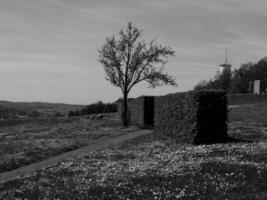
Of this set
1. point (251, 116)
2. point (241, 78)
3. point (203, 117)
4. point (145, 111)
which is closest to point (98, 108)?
point (241, 78)

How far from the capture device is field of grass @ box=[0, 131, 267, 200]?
12156 mm

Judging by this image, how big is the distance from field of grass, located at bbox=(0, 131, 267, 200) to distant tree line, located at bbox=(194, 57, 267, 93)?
83.9m

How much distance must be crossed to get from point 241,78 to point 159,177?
103 m

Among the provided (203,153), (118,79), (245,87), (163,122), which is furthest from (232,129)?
(245,87)

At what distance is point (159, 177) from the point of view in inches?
554

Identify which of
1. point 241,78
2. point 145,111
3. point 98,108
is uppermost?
point 241,78

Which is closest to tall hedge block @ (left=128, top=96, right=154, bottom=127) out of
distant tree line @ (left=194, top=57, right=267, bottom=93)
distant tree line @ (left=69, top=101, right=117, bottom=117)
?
distant tree line @ (left=69, top=101, right=117, bottom=117)

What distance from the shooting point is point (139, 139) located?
91.1 feet

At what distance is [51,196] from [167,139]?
12.9m

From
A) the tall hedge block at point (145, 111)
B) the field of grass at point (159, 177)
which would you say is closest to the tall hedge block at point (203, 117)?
the field of grass at point (159, 177)

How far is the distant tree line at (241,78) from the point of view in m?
110

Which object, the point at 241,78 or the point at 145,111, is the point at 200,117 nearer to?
the point at 145,111

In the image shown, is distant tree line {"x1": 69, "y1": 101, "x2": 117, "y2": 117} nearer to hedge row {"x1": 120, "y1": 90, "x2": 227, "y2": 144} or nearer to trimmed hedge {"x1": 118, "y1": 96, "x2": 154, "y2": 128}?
trimmed hedge {"x1": 118, "y1": 96, "x2": 154, "y2": 128}

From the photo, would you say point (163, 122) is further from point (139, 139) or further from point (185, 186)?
point (185, 186)
